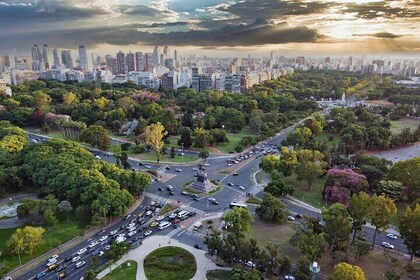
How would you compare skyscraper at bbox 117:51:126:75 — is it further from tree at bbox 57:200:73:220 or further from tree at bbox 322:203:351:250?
tree at bbox 322:203:351:250

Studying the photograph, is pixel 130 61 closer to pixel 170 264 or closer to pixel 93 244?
pixel 93 244

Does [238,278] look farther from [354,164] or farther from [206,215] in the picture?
[354,164]

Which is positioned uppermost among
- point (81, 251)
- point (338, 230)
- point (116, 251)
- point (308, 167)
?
point (308, 167)

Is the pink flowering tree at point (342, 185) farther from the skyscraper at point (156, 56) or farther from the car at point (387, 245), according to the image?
the skyscraper at point (156, 56)

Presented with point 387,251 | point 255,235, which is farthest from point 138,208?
point 387,251

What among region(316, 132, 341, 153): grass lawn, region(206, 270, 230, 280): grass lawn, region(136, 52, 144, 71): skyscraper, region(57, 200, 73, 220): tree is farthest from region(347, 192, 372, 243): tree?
region(136, 52, 144, 71): skyscraper

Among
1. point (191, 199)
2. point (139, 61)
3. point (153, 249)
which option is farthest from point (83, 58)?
point (153, 249)

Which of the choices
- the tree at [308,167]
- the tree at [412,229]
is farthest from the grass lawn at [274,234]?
the tree at [308,167]
